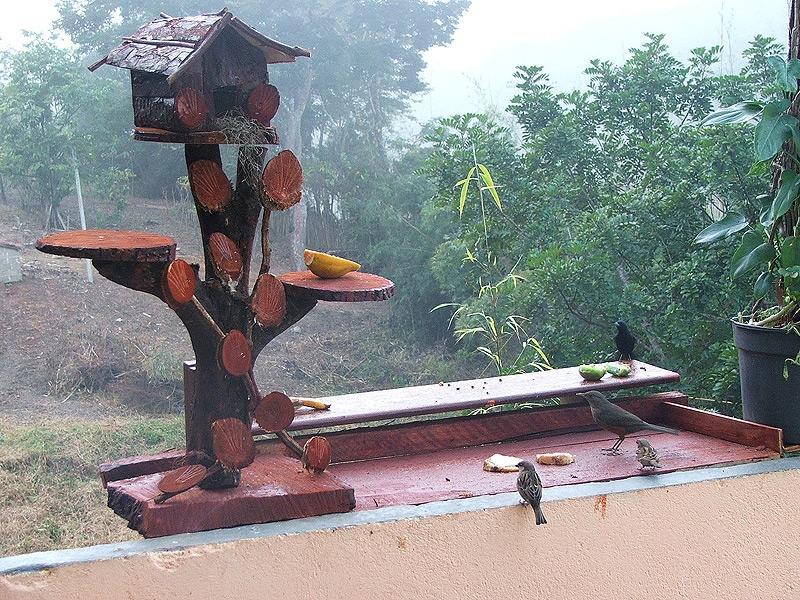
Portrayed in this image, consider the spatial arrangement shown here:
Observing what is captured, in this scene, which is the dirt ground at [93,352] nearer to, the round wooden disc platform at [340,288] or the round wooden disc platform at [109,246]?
the round wooden disc platform at [340,288]

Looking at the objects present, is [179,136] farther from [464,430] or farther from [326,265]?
[464,430]

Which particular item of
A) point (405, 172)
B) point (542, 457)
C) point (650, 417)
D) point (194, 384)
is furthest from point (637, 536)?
point (405, 172)

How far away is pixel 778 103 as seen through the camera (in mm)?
1585

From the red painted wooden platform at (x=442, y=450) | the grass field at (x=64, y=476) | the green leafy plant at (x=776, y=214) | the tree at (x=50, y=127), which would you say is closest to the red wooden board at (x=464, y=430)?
the red painted wooden platform at (x=442, y=450)

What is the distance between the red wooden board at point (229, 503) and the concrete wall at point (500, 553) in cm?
2

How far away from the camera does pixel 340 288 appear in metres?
1.21

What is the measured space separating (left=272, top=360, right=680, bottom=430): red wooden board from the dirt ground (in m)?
1.11

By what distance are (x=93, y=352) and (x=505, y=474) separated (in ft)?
5.81

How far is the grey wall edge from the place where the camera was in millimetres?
1087

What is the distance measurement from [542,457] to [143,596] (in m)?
0.71

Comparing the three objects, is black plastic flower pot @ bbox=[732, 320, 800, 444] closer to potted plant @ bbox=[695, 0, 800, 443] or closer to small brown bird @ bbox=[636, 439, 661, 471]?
potted plant @ bbox=[695, 0, 800, 443]

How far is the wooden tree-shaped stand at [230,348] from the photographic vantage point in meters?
1.15

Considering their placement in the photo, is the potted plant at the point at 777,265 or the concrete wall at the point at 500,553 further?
the potted plant at the point at 777,265

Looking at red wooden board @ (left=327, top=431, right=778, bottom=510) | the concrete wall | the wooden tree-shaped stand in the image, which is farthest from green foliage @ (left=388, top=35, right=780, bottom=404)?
the wooden tree-shaped stand
